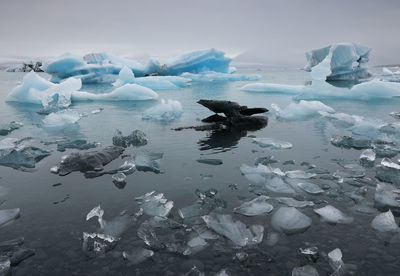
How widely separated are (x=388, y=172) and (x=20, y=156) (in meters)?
5.49

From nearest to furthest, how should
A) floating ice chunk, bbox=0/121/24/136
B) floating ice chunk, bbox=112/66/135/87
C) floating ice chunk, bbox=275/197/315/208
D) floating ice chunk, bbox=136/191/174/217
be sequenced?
1. floating ice chunk, bbox=136/191/174/217
2. floating ice chunk, bbox=275/197/315/208
3. floating ice chunk, bbox=0/121/24/136
4. floating ice chunk, bbox=112/66/135/87

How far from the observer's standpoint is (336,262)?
2.15 metres

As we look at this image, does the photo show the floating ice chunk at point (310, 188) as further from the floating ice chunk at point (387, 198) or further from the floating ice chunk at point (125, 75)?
the floating ice chunk at point (125, 75)

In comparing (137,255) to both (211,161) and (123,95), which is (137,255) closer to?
(211,161)

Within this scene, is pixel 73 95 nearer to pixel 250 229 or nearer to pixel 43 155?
pixel 43 155

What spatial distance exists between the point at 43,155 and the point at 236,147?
134 inches

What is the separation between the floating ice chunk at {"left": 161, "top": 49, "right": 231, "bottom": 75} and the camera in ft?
86.9

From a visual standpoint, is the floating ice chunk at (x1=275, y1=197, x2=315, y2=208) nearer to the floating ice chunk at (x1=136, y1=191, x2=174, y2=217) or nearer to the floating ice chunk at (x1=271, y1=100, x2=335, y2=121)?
the floating ice chunk at (x1=136, y1=191, x2=174, y2=217)

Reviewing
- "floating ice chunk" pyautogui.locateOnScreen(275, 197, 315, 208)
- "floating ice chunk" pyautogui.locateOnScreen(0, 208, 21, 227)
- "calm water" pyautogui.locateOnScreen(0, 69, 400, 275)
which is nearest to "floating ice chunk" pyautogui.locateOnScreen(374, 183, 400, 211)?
"calm water" pyautogui.locateOnScreen(0, 69, 400, 275)

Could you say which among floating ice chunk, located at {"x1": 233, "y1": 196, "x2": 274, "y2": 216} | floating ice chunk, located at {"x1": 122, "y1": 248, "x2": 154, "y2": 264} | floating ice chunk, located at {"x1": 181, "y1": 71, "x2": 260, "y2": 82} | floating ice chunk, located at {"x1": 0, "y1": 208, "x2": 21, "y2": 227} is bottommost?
floating ice chunk, located at {"x1": 181, "y1": 71, "x2": 260, "y2": 82}

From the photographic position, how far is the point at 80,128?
7402mm

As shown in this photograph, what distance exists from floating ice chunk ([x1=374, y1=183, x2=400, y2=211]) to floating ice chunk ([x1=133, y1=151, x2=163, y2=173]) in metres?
2.75

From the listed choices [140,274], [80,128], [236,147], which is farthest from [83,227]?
[80,128]

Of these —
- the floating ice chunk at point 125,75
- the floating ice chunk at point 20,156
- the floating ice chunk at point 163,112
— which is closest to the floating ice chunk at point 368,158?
the floating ice chunk at point 20,156
